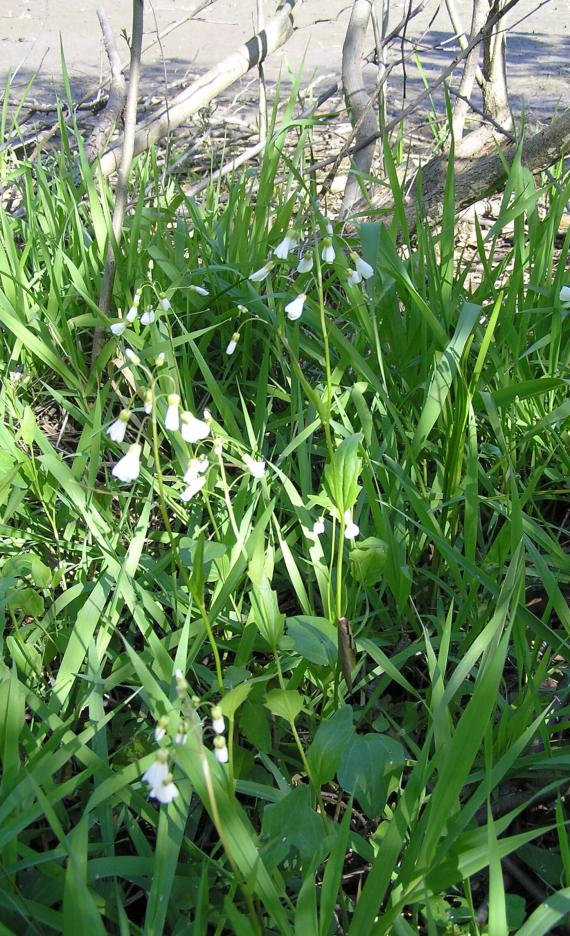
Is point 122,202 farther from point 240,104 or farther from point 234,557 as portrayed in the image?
point 240,104

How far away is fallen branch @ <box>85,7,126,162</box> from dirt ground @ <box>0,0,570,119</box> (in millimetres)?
1889

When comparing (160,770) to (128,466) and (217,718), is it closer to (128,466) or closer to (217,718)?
(217,718)

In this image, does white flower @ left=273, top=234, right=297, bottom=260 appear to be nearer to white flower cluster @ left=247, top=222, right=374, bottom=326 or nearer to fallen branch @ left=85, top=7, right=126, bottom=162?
white flower cluster @ left=247, top=222, right=374, bottom=326

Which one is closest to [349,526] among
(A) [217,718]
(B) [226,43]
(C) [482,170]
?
(A) [217,718]

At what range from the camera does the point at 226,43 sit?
5.20m

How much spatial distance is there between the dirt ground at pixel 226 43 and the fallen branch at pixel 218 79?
1638 mm

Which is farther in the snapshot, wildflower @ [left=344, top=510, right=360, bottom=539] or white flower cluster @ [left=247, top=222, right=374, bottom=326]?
white flower cluster @ [left=247, top=222, right=374, bottom=326]

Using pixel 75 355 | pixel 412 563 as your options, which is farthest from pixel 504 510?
pixel 75 355

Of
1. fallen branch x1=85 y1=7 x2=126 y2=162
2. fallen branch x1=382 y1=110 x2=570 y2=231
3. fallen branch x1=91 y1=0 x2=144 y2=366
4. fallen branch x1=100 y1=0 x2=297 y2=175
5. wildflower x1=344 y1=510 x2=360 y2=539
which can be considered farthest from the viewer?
fallen branch x1=100 y1=0 x2=297 y2=175

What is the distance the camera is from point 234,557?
1.44 m

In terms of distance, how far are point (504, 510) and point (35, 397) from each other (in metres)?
1.16

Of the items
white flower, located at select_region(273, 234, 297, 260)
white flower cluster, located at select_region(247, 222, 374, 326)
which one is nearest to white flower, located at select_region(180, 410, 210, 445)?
white flower cluster, located at select_region(247, 222, 374, 326)

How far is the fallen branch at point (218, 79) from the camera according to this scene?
2625 mm

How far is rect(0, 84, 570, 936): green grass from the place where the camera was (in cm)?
100
